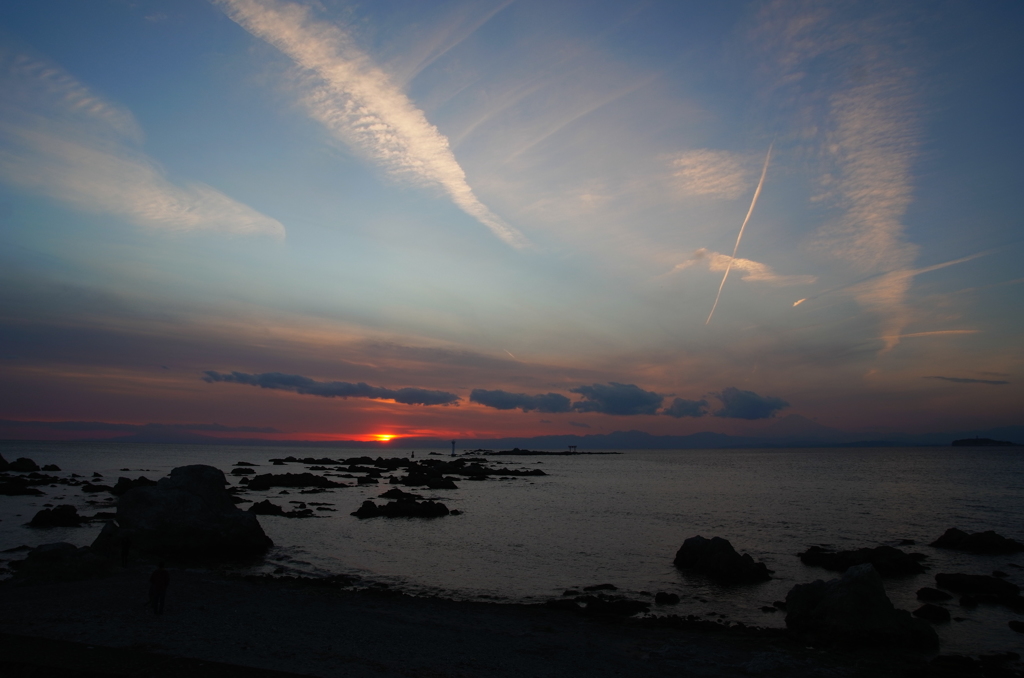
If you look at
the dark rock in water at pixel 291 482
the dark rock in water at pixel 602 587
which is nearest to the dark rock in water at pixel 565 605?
the dark rock in water at pixel 602 587

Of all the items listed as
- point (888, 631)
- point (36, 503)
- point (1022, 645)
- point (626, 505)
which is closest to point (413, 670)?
point (888, 631)

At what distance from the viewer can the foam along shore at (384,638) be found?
16.5 metres

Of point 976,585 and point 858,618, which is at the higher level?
point 858,618

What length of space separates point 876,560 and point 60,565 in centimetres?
4189

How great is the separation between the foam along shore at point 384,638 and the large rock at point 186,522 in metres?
7.70

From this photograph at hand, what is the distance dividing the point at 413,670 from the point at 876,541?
41.3 meters

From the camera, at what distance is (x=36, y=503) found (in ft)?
179

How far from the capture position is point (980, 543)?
38500 millimetres

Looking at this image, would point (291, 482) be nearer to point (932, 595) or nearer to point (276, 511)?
point (276, 511)

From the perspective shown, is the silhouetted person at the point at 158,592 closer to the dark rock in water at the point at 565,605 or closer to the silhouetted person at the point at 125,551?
the silhouetted person at the point at 125,551

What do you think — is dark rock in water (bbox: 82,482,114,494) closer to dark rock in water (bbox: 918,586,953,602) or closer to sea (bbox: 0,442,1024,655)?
sea (bbox: 0,442,1024,655)

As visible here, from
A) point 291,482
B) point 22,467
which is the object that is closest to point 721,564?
point 291,482


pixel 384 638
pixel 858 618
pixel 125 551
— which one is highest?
pixel 125 551

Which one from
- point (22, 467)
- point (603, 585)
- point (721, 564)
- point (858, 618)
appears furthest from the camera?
point (22, 467)
